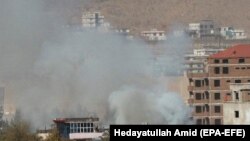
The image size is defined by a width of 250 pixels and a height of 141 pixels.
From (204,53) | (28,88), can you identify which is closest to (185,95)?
(28,88)

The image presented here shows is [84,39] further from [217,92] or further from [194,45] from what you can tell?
[194,45]

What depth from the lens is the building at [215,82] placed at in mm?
78688

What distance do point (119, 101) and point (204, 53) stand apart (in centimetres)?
8160

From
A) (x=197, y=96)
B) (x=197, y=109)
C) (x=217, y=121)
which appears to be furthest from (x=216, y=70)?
(x=217, y=121)

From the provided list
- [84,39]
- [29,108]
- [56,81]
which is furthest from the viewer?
Answer: [84,39]

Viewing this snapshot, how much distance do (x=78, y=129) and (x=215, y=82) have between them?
1657 centimetres

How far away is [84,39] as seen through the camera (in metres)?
113

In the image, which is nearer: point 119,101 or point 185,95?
point 119,101

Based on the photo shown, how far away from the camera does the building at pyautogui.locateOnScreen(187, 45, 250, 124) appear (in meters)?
78.7
